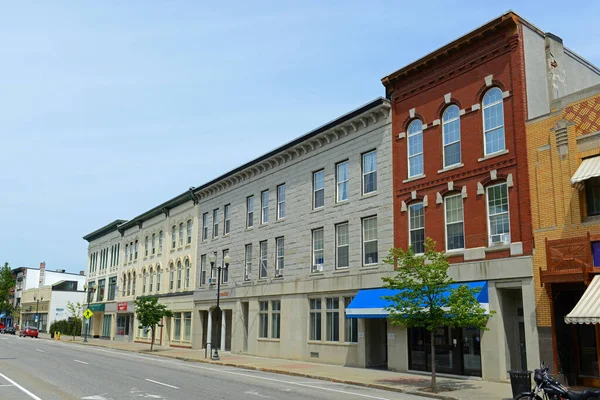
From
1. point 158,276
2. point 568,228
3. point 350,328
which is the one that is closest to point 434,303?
point 568,228

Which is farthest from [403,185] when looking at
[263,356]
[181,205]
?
[181,205]

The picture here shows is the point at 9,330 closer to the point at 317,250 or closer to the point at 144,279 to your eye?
the point at 144,279

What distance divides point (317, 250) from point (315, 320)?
146 inches

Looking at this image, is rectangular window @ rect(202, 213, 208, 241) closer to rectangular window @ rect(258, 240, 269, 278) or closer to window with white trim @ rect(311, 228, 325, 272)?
rectangular window @ rect(258, 240, 269, 278)

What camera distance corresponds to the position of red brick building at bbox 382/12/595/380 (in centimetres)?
2045

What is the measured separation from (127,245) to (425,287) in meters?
45.5

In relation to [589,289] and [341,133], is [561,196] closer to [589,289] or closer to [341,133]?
[589,289]

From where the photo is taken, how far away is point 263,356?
3391cm

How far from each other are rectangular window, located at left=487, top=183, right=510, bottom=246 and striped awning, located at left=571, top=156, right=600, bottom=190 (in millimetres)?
→ 2840

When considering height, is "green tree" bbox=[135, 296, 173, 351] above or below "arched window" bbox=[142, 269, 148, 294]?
below

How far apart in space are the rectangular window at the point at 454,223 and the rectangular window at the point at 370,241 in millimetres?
4482

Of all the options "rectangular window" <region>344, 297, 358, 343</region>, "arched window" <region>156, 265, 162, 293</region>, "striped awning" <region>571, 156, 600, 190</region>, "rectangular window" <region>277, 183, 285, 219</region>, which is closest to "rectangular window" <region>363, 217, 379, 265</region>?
"rectangular window" <region>344, 297, 358, 343</region>

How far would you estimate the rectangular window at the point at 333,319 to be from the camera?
28.6 m

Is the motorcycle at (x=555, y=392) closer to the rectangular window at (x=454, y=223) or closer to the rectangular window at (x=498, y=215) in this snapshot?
the rectangular window at (x=498, y=215)
